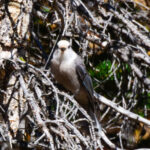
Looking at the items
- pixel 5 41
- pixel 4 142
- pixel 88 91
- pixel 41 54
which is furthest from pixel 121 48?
pixel 4 142

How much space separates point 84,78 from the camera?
3.64 metres

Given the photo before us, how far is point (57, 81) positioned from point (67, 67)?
0.20 metres

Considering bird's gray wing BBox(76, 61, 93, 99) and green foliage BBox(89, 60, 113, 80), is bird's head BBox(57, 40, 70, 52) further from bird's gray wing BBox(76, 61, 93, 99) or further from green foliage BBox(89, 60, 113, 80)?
green foliage BBox(89, 60, 113, 80)

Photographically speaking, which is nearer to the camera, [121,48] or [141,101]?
[121,48]

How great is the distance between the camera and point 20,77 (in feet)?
7.55

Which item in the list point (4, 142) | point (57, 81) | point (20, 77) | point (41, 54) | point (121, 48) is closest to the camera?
point (4, 142)

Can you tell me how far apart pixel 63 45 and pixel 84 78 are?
0.44 metres

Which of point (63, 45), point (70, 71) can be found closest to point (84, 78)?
point (70, 71)

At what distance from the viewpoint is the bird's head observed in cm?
360

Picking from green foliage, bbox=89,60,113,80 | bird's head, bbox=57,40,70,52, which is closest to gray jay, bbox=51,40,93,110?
bird's head, bbox=57,40,70,52

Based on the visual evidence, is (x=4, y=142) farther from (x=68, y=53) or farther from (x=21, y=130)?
(x=68, y=53)

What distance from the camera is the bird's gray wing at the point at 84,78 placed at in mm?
3582

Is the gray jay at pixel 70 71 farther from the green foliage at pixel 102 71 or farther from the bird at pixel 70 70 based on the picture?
the green foliage at pixel 102 71

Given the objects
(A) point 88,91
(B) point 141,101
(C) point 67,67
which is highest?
(C) point 67,67
